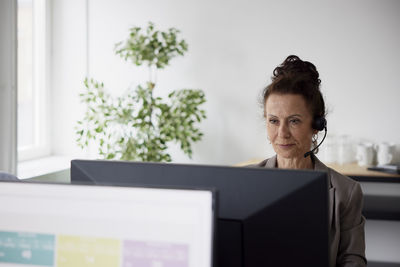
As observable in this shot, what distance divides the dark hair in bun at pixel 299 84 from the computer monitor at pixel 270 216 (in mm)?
726

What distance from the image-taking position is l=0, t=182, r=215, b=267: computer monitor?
31.9 inches

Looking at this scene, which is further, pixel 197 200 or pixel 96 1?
pixel 96 1

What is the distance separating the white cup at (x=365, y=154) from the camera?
10.7 feet

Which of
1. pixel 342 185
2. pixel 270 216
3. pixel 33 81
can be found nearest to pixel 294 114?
pixel 342 185

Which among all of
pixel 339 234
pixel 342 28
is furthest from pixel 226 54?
pixel 339 234

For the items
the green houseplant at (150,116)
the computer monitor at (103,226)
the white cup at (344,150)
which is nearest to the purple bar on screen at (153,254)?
the computer monitor at (103,226)

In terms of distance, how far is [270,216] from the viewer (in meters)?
0.89

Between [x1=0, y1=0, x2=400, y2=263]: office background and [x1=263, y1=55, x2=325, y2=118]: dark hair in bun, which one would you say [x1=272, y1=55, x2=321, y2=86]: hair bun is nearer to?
[x1=263, y1=55, x2=325, y2=118]: dark hair in bun

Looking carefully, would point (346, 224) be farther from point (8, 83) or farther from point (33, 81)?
point (33, 81)

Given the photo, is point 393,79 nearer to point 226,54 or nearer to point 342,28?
point 342,28

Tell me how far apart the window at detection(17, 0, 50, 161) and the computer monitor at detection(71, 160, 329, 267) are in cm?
308

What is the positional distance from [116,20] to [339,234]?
2.94 meters

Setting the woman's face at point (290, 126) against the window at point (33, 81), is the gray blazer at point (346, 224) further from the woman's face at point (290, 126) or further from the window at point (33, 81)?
the window at point (33, 81)

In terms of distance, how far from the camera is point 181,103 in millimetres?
3352
